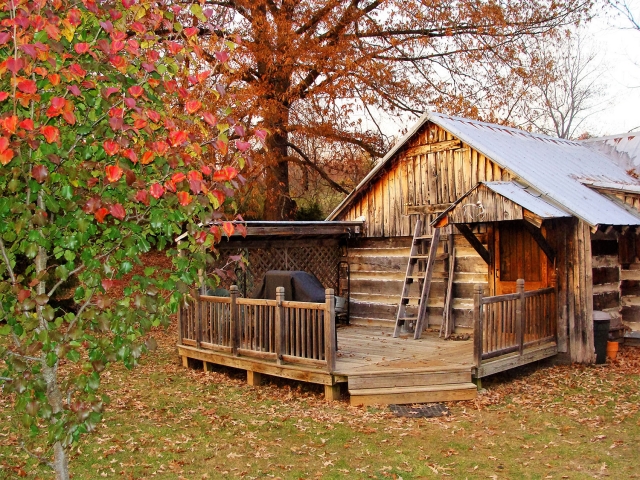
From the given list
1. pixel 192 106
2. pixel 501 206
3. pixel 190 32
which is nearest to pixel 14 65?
pixel 192 106

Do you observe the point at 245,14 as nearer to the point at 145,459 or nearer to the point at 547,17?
the point at 547,17

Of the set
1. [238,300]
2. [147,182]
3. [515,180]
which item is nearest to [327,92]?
[515,180]

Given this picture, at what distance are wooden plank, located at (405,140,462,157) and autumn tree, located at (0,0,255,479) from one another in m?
10.6

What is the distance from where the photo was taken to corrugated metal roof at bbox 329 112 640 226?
11.9 metres

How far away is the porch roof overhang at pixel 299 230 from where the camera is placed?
13.9 meters

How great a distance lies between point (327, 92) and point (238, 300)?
10767mm

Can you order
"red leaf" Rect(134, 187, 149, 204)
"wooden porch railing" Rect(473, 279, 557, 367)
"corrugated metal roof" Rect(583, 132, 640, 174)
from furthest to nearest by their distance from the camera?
"corrugated metal roof" Rect(583, 132, 640, 174) → "wooden porch railing" Rect(473, 279, 557, 367) → "red leaf" Rect(134, 187, 149, 204)

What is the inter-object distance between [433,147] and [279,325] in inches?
235

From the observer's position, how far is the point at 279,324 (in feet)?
35.3

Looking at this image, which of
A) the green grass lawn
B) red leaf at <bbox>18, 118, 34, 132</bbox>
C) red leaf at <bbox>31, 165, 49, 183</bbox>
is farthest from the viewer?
the green grass lawn

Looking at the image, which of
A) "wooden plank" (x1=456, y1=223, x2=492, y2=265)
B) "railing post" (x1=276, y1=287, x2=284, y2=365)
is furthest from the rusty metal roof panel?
"railing post" (x1=276, y1=287, x2=284, y2=365)

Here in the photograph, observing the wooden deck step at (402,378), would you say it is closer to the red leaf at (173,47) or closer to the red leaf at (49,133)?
the red leaf at (173,47)

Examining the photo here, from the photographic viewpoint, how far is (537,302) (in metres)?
11.9

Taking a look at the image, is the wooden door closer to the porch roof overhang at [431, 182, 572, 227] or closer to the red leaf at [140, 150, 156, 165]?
the porch roof overhang at [431, 182, 572, 227]
